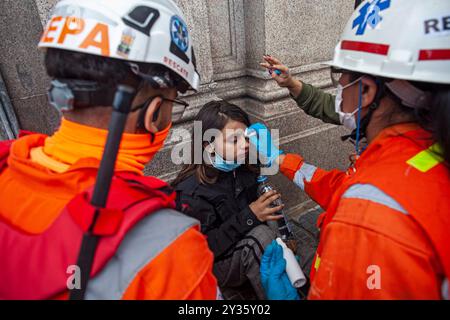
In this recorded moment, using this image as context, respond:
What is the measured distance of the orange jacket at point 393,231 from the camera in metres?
1.05

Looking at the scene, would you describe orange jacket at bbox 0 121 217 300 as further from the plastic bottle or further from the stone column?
the stone column

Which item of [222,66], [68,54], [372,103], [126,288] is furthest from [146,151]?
[222,66]

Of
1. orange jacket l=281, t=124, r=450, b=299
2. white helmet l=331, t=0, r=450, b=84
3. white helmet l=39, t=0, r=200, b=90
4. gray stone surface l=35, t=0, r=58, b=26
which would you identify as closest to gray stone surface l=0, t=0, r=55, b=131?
gray stone surface l=35, t=0, r=58, b=26

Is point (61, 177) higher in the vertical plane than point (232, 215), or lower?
higher

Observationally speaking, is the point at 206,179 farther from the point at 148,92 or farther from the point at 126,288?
the point at 126,288

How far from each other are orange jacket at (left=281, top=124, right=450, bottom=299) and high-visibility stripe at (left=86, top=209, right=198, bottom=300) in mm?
667

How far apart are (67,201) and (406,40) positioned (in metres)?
1.66

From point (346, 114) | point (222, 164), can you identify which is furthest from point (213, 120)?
point (346, 114)

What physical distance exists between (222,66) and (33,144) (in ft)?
9.01

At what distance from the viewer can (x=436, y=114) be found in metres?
1.26

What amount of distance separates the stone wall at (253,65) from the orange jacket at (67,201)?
A: 6.38 feet

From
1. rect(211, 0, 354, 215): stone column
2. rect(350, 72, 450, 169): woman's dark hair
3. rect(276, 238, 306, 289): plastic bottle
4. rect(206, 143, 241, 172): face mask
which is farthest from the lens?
rect(211, 0, 354, 215): stone column

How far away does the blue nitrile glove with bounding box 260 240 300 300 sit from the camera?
2.06 meters
